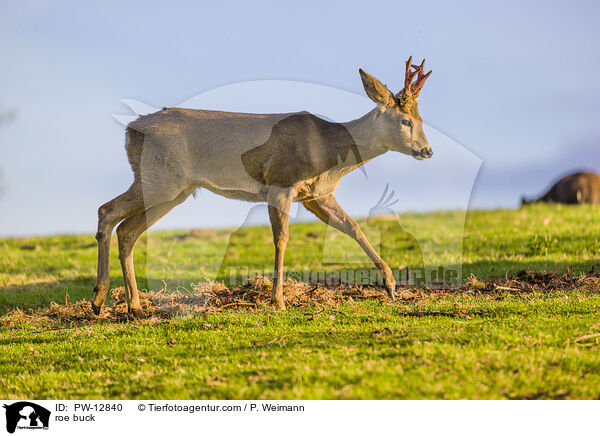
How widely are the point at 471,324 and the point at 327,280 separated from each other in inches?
156

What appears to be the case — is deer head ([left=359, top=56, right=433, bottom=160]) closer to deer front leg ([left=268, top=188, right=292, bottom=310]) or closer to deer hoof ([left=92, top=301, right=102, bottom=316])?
deer front leg ([left=268, top=188, right=292, bottom=310])

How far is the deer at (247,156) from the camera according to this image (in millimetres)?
7984

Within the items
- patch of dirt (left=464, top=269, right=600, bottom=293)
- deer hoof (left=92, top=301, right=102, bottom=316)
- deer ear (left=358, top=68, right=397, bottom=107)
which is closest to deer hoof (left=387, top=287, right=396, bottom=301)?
→ patch of dirt (left=464, top=269, right=600, bottom=293)

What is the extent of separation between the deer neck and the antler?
1.93ft

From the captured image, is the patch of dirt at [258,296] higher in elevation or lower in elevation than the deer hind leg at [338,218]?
lower

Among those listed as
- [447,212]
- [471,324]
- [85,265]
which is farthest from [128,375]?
[447,212]

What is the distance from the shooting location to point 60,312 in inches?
342

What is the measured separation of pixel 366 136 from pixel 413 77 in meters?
1.10

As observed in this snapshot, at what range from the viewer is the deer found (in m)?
7.98

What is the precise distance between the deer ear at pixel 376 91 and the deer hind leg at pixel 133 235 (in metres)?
3.15

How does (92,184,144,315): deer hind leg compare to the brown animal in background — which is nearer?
(92,184,144,315): deer hind leg

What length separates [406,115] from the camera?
8.09 m
